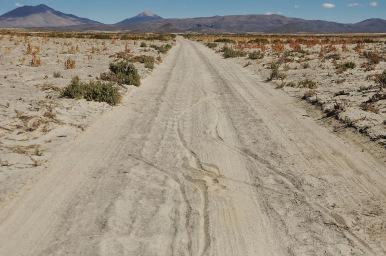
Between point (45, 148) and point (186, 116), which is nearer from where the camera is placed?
point (45, 148)

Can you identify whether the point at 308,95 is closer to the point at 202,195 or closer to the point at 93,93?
the point at 93,93

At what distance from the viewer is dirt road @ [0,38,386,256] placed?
5141 millimetres

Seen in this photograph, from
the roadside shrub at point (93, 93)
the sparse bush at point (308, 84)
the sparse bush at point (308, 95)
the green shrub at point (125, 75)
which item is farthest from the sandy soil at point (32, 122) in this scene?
the sparse bush at point (308, 84)

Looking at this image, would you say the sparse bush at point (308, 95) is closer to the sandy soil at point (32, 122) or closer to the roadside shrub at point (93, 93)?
the roadside shrub at point (93, 93)

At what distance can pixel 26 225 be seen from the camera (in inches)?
217

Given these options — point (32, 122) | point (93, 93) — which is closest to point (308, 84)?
point (93, 93)

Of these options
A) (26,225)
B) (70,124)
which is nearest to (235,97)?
(70,124)

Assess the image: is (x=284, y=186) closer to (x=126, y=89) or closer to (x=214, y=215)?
(x=214, y=215)

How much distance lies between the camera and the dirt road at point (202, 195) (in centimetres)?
514

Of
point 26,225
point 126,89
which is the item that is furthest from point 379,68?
point 26,225

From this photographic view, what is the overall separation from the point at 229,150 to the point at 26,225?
4248 millimetres

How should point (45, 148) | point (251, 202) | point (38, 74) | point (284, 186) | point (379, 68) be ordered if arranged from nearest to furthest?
point (251, 202) < point (284, 186) < point (45, 148) < point (38, 74) < point (379, 68)

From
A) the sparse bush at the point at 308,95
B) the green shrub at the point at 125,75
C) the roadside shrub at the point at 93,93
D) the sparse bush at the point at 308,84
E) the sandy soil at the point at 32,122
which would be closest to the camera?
the sandy soil at the point at 32,122

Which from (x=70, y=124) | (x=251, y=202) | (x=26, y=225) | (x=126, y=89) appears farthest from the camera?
(x=126, y=89)
